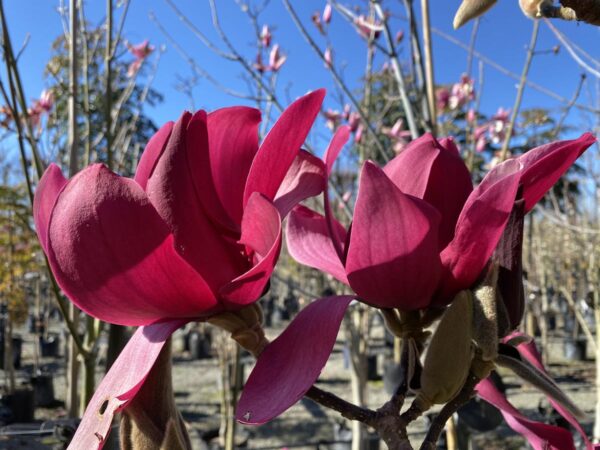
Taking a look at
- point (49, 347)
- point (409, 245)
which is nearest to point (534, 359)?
point (409, 245)

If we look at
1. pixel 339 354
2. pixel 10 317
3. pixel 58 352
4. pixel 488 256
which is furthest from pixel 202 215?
pixel 58 352

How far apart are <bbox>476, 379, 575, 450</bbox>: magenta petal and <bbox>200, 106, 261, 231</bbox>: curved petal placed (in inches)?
8.1

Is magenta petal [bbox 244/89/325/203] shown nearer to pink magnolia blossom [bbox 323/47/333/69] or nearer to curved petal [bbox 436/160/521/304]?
curved petal [bbox 436/160/521/304]

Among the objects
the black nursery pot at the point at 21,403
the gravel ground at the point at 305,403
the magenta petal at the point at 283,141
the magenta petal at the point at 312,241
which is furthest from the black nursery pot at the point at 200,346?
the magenta petal at the point at 283,141

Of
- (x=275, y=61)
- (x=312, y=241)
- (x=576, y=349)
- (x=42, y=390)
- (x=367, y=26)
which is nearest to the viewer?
(x=312, y=241)

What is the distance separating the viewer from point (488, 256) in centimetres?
28

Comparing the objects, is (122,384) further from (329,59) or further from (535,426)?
(329,59)

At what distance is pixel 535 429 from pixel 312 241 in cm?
20

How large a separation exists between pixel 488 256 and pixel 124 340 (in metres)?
0.33

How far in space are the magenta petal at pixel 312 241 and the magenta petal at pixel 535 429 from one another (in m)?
0.13

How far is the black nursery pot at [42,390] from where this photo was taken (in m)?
4.39

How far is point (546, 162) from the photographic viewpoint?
0.94ft

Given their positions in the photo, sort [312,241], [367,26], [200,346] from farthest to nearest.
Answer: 1. [200,346]
2. [367,26]
3. [312,241]

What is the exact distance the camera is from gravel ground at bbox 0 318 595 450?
11.8 ft
